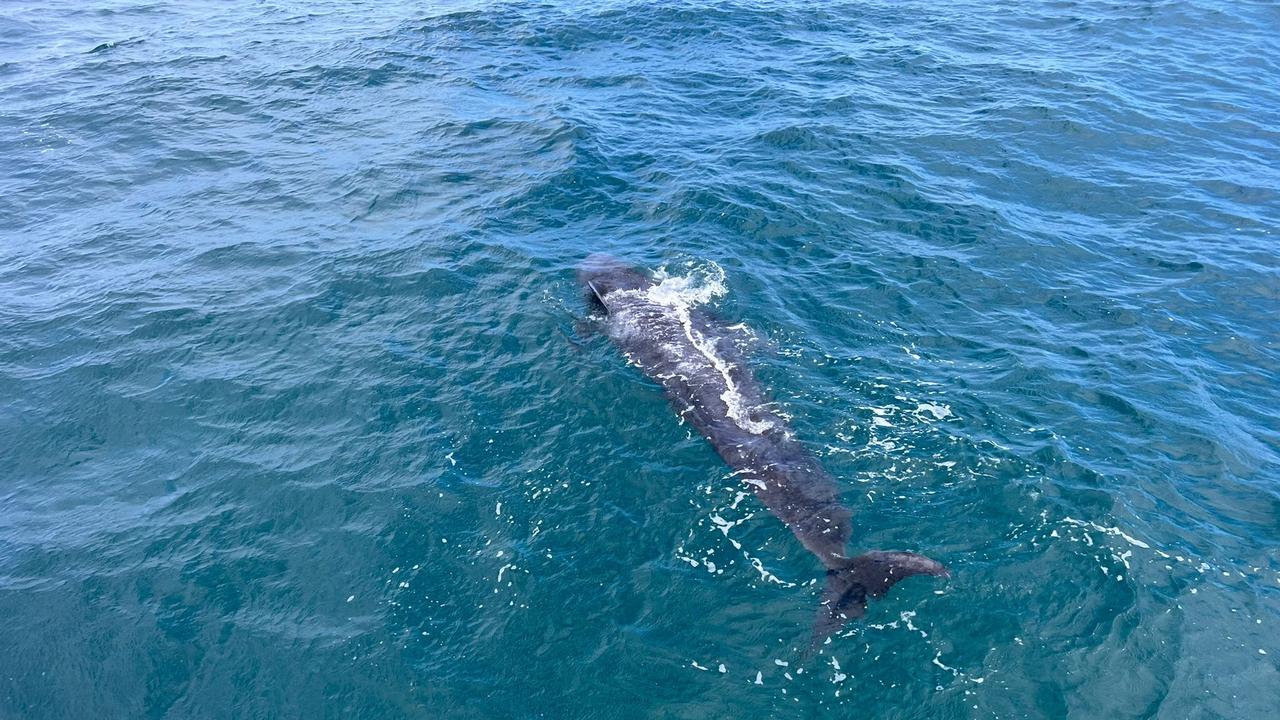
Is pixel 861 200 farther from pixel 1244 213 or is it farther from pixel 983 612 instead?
pixel 983 612

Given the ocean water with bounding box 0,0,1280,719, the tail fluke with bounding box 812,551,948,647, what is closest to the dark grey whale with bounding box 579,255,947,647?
the tail fluke with bounding box 812,551,948,647

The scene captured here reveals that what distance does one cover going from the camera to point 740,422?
21.9m

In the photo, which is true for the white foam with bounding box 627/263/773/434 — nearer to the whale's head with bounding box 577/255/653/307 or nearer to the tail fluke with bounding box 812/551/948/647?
the whale's head with bounding box 577/255/653/307

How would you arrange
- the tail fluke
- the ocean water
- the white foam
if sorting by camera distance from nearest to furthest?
the ocean water < the tail fluke < the white foam

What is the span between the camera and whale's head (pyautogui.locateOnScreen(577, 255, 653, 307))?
27484 millimetres

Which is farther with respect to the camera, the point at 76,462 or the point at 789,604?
the point at 76,462

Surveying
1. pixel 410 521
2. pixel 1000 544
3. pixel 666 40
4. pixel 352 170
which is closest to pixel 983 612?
pixel 1000 544

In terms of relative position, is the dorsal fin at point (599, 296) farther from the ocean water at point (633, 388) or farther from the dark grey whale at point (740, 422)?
the ocean water at point (633, 388)

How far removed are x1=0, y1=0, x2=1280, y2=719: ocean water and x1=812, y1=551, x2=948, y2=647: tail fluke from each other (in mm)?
419

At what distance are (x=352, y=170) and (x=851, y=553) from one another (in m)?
29.4

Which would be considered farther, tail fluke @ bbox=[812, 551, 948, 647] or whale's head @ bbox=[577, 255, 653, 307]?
whale's head @ bbox=[577, 255, 653, 307]

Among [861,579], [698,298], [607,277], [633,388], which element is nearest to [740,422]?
[633,388]

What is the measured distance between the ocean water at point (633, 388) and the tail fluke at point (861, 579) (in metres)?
0.42

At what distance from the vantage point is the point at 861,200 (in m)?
31.2
